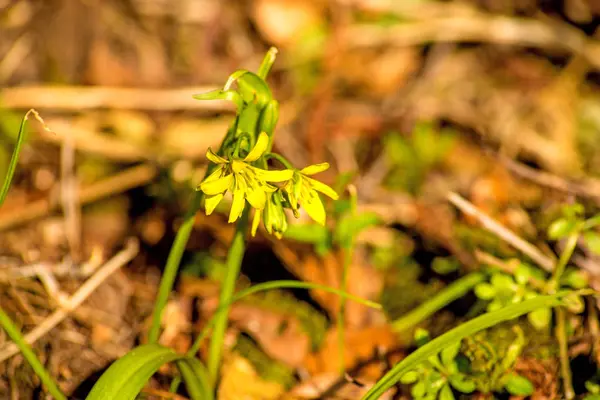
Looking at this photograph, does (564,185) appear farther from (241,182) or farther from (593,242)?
(241,182)

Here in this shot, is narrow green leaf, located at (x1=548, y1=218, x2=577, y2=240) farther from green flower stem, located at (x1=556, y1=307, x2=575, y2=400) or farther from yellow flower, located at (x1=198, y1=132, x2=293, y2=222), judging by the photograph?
yellow flower, located at (x1=198, y1=132, x2=293, y2=222)

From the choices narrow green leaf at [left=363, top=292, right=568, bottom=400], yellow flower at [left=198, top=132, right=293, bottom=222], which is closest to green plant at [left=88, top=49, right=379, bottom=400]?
yellow flower at [left=198, top=132, right=293, bottom=222]

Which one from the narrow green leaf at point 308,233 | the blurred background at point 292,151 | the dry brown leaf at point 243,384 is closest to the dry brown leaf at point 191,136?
the blurred background at point 292,151

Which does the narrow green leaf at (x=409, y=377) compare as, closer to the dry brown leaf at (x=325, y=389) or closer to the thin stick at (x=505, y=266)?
the dry brown leaf at (x=325, y=389)

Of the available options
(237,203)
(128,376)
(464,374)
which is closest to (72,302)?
(128,376)

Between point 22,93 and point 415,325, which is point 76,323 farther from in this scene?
point 22,93

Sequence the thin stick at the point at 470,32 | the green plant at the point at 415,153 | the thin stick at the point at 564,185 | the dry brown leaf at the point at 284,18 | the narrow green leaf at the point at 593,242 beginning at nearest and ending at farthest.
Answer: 1. the narrow green leaf at the point at 593,242
2. the thin stick at the point at 564,185
3. the green plant at the point at 415,153
4. the thin stick at the point at 470,32
5. the dry brown leaf at the point at 284,18

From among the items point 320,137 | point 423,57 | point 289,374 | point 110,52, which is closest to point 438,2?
point 423,57
